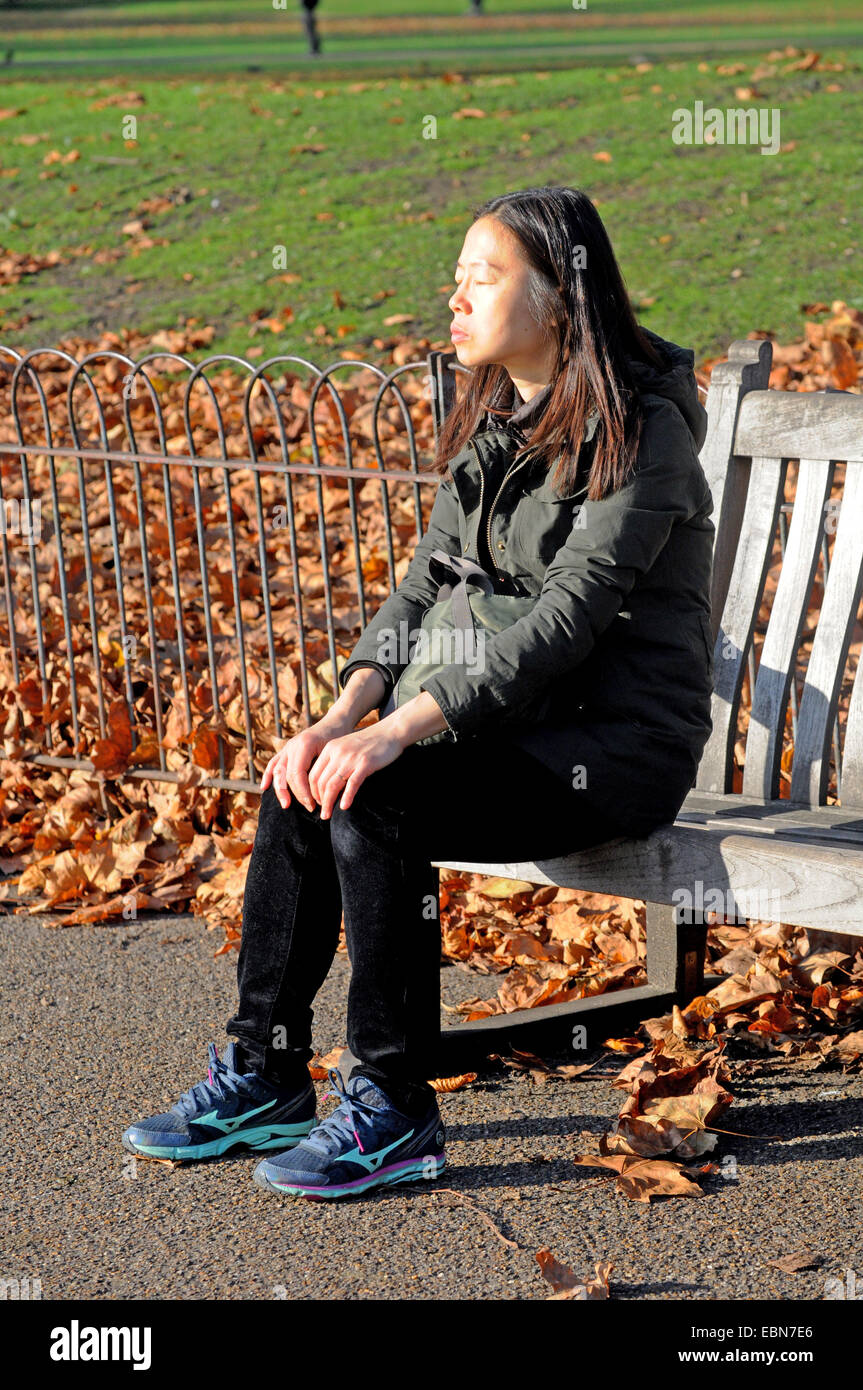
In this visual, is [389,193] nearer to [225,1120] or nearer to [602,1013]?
[602,1013]

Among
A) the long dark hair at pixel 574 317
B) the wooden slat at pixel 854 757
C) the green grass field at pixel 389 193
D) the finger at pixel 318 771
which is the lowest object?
the wooden slat at pixel 854 757

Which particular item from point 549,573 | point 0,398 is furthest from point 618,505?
point 0,398

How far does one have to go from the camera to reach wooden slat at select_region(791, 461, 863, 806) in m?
3.08

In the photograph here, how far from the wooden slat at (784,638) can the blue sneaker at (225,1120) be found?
114 cm

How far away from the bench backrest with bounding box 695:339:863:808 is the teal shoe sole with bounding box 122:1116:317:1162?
111cm

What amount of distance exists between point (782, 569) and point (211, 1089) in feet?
5.10

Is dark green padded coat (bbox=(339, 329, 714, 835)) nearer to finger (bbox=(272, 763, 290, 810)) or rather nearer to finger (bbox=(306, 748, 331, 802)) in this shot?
finger (bbox=(306, 748, 331, 802))

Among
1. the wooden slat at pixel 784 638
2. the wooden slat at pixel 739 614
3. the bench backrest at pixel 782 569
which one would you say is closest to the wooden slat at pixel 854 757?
the bench backrest at pixel 782 569

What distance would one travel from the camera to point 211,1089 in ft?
9.27

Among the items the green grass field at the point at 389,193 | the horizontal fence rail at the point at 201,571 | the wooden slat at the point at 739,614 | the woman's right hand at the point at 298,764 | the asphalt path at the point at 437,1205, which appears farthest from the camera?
the green grass field at the point at 389,193

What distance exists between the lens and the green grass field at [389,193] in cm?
1012

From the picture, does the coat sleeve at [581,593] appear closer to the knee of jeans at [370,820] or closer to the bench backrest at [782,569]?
the knee of jeans at [370,820]
